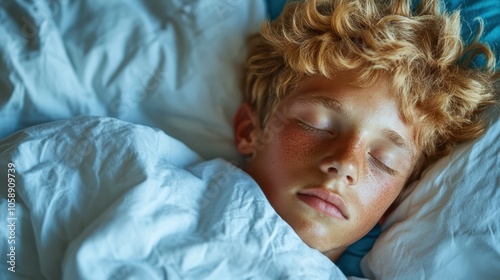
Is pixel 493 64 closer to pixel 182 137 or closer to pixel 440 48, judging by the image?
pixel 440 48

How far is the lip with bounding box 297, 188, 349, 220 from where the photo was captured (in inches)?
42.7

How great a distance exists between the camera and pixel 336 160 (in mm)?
1061

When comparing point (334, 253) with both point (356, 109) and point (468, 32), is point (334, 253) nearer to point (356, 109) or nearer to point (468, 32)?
point (356, 109)

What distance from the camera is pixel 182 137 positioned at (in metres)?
1.30

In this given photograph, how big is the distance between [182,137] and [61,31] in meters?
0.35

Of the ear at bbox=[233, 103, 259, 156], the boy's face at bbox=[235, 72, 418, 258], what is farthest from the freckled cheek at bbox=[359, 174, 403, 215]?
the ear at bbox=[233, 103, 259, 156]

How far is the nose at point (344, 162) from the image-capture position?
3.48ft

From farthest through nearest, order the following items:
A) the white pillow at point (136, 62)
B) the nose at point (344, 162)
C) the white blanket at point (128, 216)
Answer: the white pillow at point (136, 62) < the nose at point (344, 162) < the white blanket at point (128, 216)

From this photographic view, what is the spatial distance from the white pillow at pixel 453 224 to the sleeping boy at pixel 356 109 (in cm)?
4

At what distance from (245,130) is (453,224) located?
0.47 m

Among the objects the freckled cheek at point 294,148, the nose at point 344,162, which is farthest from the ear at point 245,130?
the nose at point 344,162

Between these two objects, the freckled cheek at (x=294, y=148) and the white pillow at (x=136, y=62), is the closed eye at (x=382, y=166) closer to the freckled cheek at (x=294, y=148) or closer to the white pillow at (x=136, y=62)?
the freckled cheek at (x=294, y=148)

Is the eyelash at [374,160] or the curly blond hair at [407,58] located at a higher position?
the curly blond hair at [407,58]

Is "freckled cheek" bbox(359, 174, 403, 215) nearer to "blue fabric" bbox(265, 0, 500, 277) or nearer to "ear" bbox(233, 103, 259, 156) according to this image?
"blue fabric" bbox(265, 0, 500, 277)
